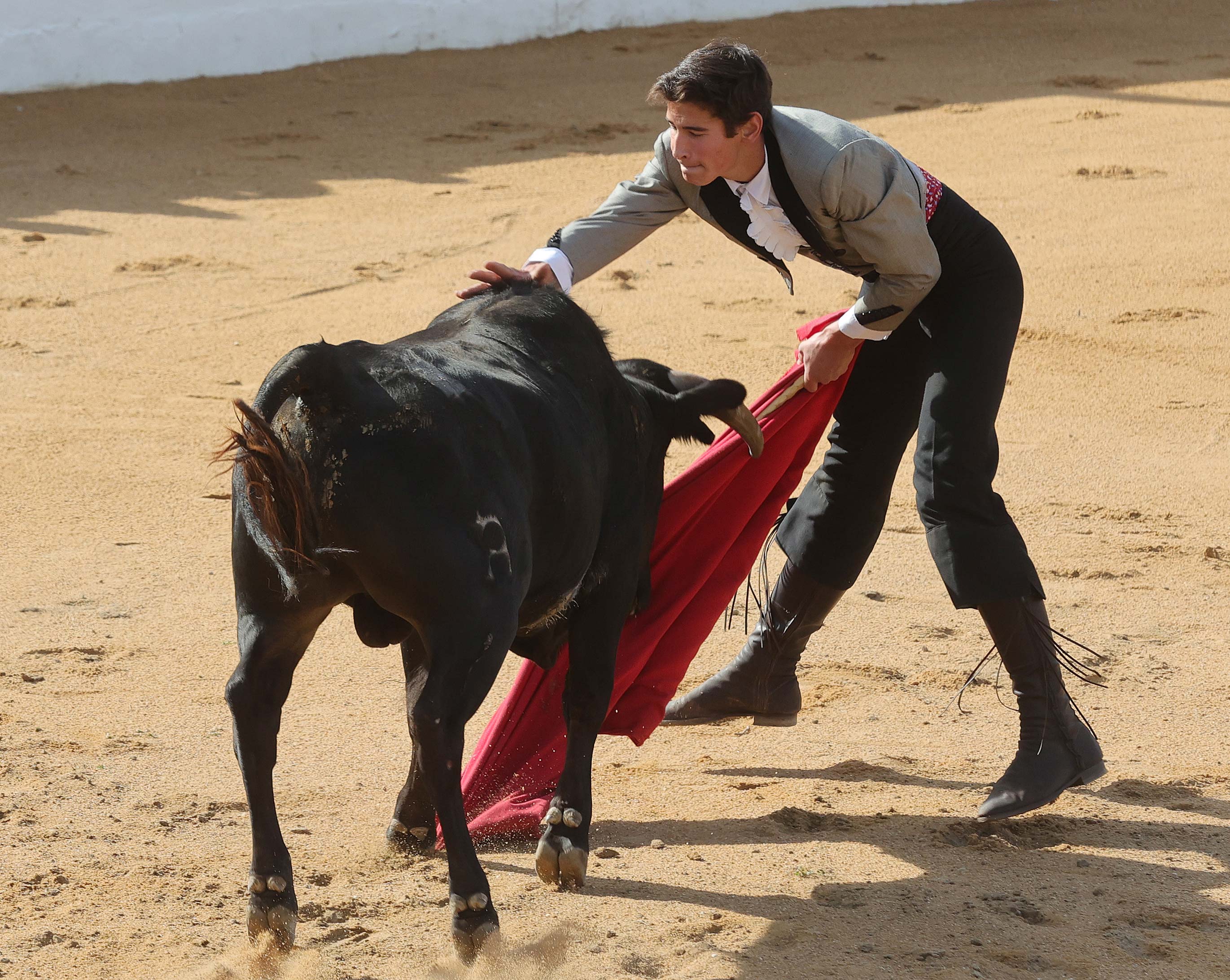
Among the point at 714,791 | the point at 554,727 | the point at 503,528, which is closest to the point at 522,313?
the point at 503,528

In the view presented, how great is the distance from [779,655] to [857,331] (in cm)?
102

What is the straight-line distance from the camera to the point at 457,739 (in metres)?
2.74

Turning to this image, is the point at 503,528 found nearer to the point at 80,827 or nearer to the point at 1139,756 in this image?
the point at 80,827

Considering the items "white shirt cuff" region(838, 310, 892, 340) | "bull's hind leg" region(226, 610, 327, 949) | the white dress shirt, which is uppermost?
the white dress shirt

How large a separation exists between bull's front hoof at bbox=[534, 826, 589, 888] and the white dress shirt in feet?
4.50

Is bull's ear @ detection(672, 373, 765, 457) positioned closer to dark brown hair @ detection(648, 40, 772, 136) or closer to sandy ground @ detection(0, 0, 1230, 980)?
dark brown hair @ detection(648, 40, 772, 136)

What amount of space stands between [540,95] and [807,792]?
10.2 m

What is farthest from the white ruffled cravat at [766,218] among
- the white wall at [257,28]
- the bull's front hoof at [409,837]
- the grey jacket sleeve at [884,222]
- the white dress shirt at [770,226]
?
the white wall at [257,28]

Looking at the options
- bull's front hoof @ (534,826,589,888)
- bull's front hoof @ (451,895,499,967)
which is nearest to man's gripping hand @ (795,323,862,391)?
bull's front hoof @ (534,826,589,888)

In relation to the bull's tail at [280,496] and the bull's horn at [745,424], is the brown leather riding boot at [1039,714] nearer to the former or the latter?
the bull's horn at [745,424]

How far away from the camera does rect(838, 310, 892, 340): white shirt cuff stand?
3.56m

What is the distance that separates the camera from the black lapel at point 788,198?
340 centimetres

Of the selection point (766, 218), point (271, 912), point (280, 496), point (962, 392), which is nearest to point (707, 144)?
point (766, 218)

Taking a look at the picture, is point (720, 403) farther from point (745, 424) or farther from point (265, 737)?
point (265, 737)
